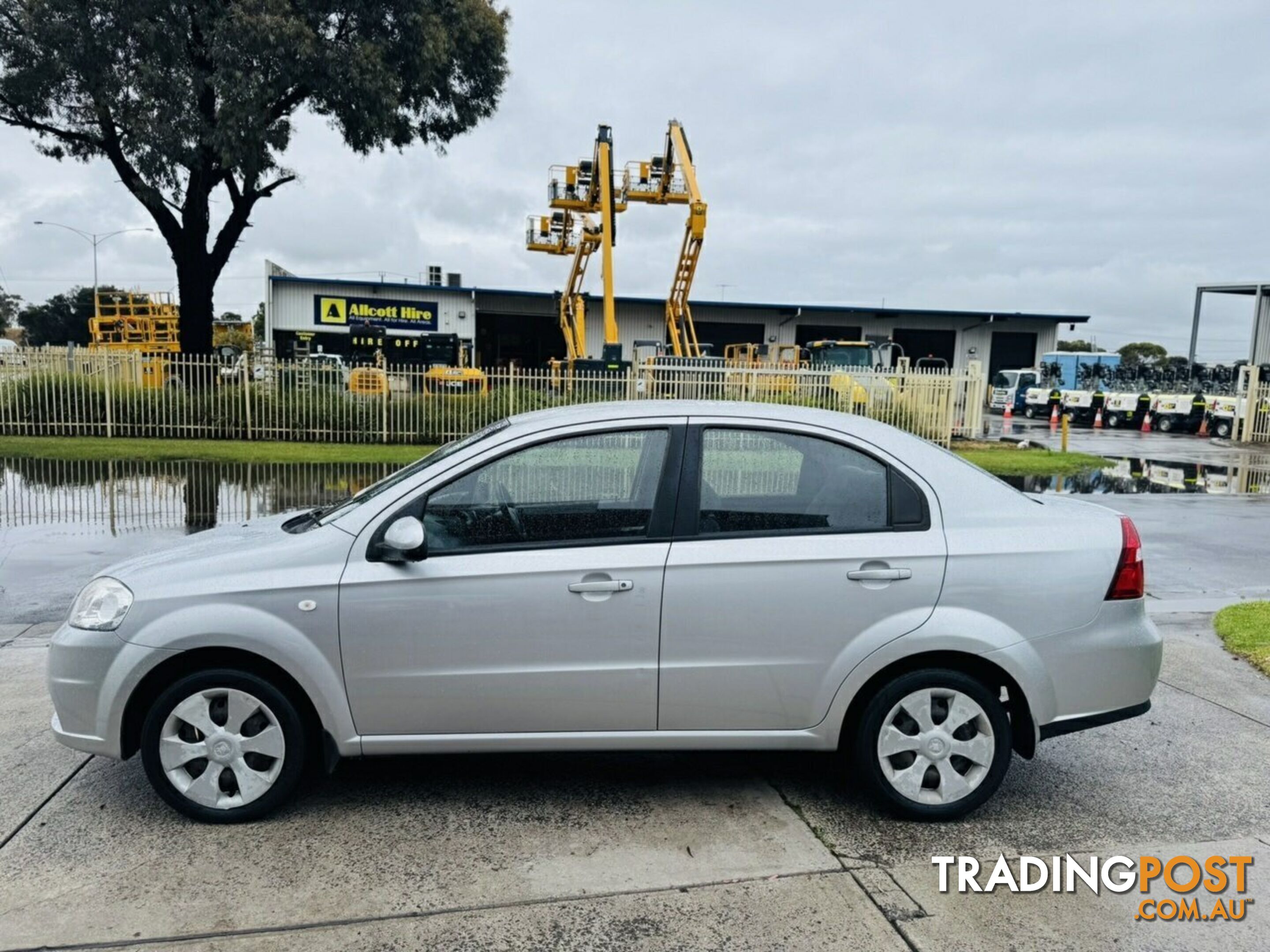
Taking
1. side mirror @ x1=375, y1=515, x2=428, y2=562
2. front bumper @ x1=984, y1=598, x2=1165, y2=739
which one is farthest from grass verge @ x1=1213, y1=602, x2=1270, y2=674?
side mirror @ x1=375, y1=515, x2=428, y2=562

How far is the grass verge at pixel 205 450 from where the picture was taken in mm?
15531

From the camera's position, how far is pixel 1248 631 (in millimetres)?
6496

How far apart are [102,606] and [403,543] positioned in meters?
1.24

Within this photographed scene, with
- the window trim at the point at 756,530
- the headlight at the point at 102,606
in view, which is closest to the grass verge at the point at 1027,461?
the window trim at the point at 756,530

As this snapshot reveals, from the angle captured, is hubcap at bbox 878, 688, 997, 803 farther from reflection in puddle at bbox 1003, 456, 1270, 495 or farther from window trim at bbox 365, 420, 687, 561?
reflection in puddle at bbox 1003, 456, 1270, 495

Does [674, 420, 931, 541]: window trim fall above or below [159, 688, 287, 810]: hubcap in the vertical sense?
above

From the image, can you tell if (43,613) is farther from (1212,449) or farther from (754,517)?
(1212,449)

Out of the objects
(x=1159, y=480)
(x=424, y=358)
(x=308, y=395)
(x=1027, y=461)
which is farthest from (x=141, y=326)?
(x=1159, y=480)

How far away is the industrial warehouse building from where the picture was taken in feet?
145

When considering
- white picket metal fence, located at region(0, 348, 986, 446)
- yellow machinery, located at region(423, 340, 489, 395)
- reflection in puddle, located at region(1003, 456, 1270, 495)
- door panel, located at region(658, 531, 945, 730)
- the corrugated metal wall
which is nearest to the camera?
door panel, located at region(658, 531, 945, 730)

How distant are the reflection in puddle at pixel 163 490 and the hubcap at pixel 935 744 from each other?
7.64 m

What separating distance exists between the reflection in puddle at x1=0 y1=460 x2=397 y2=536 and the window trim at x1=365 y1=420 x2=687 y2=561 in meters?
6.65

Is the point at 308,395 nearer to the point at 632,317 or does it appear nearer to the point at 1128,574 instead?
the point at 1128,574

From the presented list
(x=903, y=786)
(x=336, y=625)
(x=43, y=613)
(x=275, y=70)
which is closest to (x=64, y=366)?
(x=275, y=70)
